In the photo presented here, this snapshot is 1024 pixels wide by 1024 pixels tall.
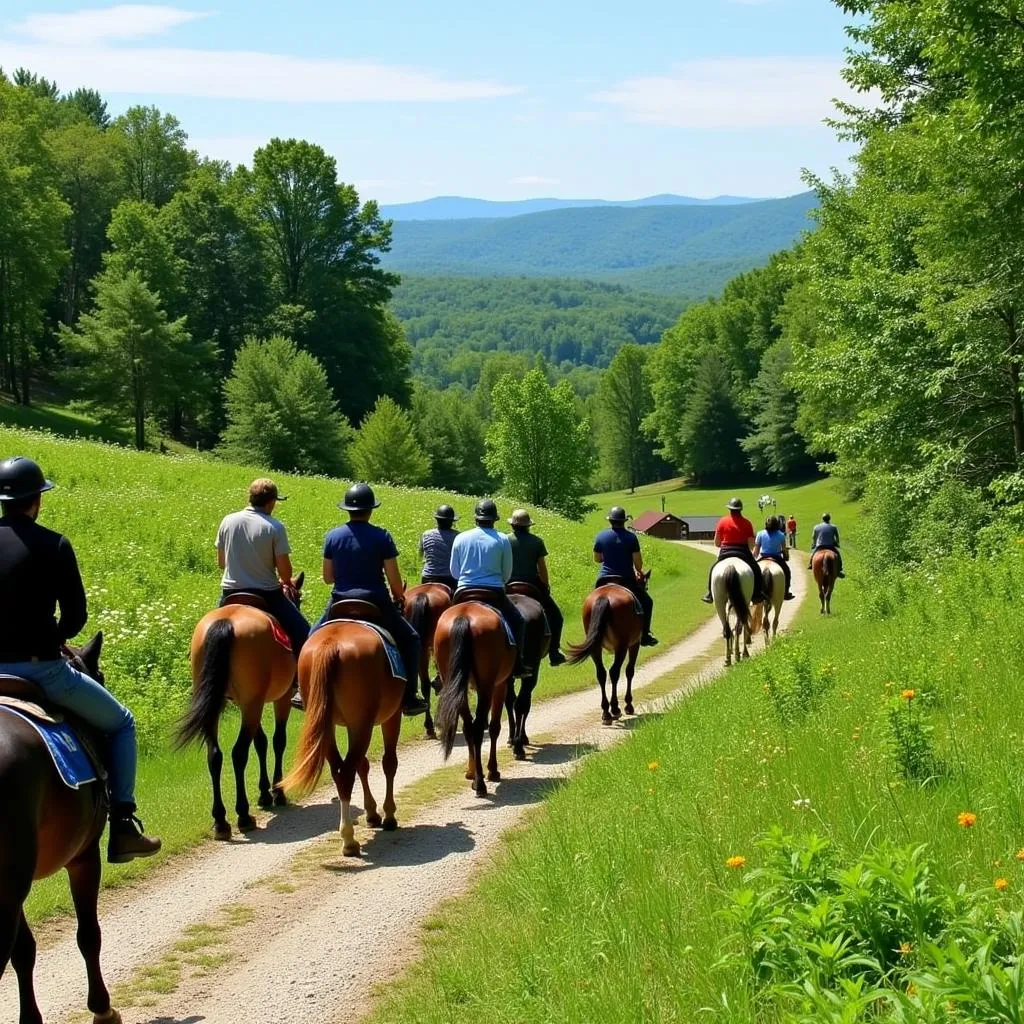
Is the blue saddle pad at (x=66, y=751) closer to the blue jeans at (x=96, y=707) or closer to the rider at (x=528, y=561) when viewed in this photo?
the blue jeans at (x=96, y=707)

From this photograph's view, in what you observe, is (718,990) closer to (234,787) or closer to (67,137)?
(234,787)

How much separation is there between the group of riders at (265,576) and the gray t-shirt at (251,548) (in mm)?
11

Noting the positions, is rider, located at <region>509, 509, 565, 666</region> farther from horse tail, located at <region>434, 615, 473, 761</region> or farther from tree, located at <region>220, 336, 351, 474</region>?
tree, located at <region>220, 336, 351, 474</region>

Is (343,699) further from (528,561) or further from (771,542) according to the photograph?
(771,542)

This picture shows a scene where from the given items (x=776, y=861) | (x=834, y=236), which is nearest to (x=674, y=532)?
(x=834, y=236)

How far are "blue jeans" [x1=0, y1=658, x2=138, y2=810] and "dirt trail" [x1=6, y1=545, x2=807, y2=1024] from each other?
1306mm

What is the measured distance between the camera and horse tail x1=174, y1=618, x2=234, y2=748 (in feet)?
40.5

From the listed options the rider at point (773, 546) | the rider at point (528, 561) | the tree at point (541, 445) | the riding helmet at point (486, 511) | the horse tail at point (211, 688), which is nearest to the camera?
the horse tail at point (211, 688)

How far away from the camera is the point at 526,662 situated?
16.4 metres

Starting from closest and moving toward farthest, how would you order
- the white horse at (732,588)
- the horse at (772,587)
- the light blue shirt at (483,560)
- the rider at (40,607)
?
the rider at (40,607) < the light blue shirt at (483,560) < the white horse at (732,588) < the horse at (772,587)

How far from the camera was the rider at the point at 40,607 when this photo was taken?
297 inches

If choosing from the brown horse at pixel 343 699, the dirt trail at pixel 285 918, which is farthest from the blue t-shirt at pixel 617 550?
the brown horse at pixel 343 699

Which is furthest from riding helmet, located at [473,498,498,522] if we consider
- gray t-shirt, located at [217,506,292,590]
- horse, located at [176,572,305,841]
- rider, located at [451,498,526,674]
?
horse, located at [176,572,305,841]

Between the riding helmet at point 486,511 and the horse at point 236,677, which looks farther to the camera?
the riding helmet at point 486,511
